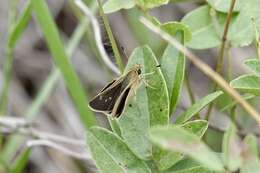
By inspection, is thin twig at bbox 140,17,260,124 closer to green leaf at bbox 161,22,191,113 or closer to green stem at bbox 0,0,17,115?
green leaf at bbox 161,22,191,113

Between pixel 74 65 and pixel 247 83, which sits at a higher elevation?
pixel 247 83

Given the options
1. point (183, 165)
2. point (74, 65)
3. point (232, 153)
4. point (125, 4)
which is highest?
point (125, 4)

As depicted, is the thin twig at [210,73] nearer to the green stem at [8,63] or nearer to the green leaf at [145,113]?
the green leaf at [145,113]

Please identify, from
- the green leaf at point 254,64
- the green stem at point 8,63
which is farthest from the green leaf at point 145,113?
the green stem at point 8,63

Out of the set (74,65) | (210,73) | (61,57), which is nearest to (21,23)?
(61,57)

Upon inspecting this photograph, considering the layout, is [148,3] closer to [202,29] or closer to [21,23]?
[202,29]

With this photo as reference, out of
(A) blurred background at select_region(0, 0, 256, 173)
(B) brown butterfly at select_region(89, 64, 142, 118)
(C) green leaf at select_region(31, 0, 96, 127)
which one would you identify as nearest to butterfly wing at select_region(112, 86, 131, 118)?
(B) brown butterfly at select_region(89, 64, 142, 118)

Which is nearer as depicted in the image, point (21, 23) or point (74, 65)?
point (21, 23)
